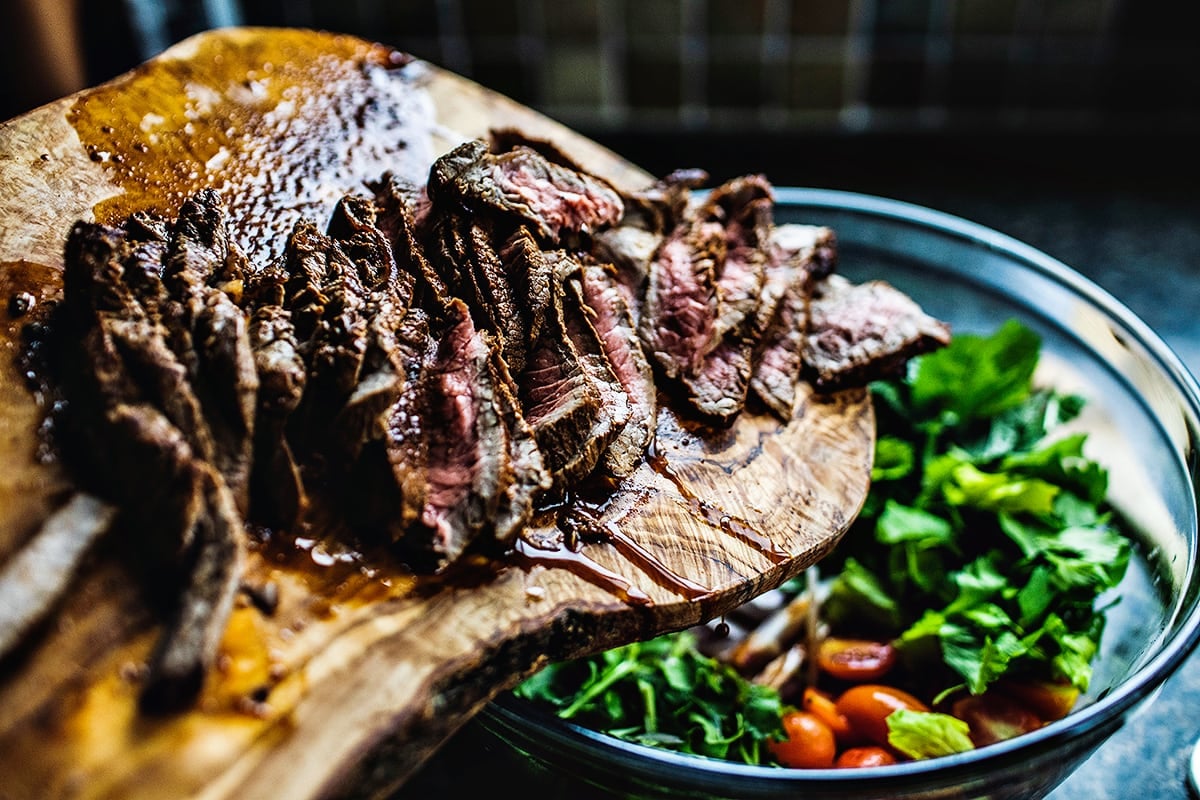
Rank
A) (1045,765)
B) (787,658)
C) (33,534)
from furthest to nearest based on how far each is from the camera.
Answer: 1. (787,658)
2. (1045,765)
3. (33,534)

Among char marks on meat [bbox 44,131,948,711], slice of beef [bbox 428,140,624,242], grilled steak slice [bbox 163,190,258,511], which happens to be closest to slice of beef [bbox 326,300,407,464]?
char marks on meat [bbox 44,131,948,711]

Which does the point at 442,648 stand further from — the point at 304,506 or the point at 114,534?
the point at 114,534

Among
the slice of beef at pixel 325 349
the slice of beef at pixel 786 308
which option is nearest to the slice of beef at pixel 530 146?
the slice of beef at pixel 786 308

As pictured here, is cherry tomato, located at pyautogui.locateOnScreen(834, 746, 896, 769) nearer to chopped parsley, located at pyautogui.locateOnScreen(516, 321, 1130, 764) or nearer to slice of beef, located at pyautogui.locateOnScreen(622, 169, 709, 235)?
chopped parsley, located at pyautogui.locateOnScreen(516, 321, 1130, 764)

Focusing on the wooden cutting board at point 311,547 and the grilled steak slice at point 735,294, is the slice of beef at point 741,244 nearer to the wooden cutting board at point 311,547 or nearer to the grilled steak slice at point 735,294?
the grilled steak slice at point 735,294

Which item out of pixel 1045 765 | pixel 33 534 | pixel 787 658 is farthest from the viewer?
pixel 787 658

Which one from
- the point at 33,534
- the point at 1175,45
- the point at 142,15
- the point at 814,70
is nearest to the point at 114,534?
the point at 33,534
